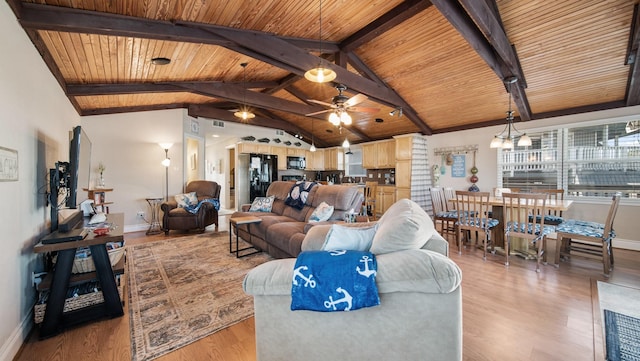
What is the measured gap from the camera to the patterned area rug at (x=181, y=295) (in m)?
1.89

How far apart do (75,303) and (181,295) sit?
2.54 feet

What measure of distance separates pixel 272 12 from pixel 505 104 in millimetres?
4655

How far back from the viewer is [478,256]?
3703 mm

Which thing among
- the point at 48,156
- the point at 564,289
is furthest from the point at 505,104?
the point at 48,156

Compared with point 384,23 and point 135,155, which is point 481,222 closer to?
point 384,23

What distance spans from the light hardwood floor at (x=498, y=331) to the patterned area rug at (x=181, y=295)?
0.10 meters

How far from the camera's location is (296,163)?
8.82m

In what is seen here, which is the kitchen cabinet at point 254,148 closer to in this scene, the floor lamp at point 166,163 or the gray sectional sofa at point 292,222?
the floor lamp at point 166,163

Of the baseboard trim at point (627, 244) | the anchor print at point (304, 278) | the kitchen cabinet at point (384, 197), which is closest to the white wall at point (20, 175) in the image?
the anchor print at point (304, 278)

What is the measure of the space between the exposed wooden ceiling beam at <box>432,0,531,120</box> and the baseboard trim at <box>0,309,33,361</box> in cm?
440

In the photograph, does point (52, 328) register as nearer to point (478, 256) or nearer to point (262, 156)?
point (478, 256)

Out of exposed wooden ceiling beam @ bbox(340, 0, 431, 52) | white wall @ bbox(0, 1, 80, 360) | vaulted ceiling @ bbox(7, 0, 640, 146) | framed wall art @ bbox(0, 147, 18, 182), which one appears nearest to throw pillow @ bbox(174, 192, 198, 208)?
vaulted ceiling @ bbox(7, 0, 640, 146)

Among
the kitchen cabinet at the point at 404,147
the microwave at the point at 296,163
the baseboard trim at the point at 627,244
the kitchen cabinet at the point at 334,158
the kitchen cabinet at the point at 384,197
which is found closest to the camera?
the baseboard trim at the point at 627,244

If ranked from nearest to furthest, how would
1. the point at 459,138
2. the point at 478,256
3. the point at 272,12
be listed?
the point at 272,12 < the point at 478,256 < the point at 459,138
